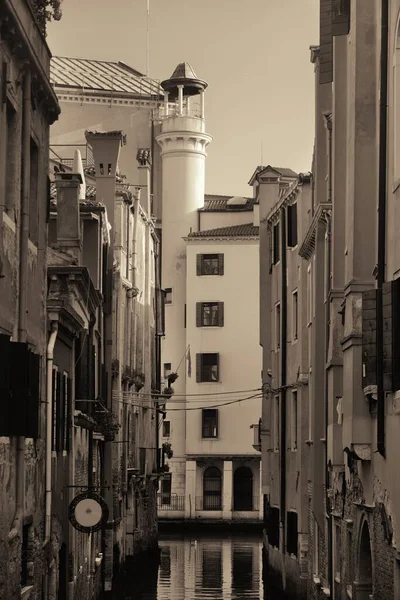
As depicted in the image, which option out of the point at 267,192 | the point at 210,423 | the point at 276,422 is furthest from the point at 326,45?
the point at 210,423

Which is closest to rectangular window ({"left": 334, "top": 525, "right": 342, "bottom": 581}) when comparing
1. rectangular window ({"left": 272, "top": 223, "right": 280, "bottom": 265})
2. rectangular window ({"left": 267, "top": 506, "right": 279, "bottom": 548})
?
rectangular window ({"left": 267, "top": 506, "right": 279, "bottom": 548})

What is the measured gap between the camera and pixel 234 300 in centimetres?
8150

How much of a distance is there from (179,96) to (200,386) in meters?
16.0

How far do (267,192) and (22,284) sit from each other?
104 feet

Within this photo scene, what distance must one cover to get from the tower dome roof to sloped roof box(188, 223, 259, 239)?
785 centimetres

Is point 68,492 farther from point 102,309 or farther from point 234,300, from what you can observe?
point 234,300

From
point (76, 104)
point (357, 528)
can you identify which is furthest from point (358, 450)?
point (76, 104)

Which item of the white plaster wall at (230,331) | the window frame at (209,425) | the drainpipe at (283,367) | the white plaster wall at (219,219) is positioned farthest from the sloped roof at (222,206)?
the drainpipe at (283,367)

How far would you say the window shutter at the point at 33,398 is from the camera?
2056cm

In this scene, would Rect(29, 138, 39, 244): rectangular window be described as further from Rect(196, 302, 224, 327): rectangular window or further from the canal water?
Rect(196, 302, 224, 327): rectangular window

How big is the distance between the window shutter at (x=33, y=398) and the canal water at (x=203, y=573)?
920 inches

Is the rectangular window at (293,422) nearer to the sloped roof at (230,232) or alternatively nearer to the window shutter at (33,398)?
the window shutter at (33,398)

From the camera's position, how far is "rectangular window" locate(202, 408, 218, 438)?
8094 cm

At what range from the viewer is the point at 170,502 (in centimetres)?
8156
